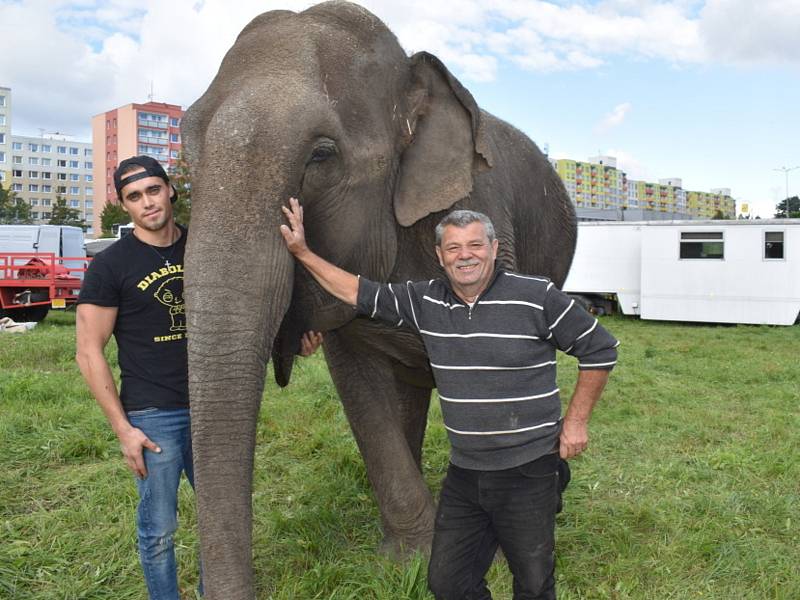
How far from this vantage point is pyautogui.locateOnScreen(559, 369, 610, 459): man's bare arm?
9.15 feet

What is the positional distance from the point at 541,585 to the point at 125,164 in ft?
7.24

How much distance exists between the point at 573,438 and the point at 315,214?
48.8 inches

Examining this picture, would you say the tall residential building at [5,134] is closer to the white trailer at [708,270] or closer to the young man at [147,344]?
the white trailer at [708,270]

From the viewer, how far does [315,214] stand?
2.91m

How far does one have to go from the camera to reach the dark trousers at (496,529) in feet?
9.29

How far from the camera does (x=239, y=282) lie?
2.52 metres

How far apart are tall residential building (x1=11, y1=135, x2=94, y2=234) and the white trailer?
3789 inches

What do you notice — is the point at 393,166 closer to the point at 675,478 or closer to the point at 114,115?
the point at 675,478

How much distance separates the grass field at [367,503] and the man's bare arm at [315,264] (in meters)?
1.49

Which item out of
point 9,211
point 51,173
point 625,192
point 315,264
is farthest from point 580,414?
point 625,192

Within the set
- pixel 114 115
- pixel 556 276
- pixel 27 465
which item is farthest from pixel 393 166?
pixel 114 115

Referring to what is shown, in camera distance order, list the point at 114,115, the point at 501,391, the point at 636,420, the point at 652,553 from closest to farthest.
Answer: the point at 501,391, the point at 652,553, the point at 636,420, the point at 114,115

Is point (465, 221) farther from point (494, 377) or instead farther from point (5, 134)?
point (5, 134)

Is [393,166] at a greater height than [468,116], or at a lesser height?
lesser
